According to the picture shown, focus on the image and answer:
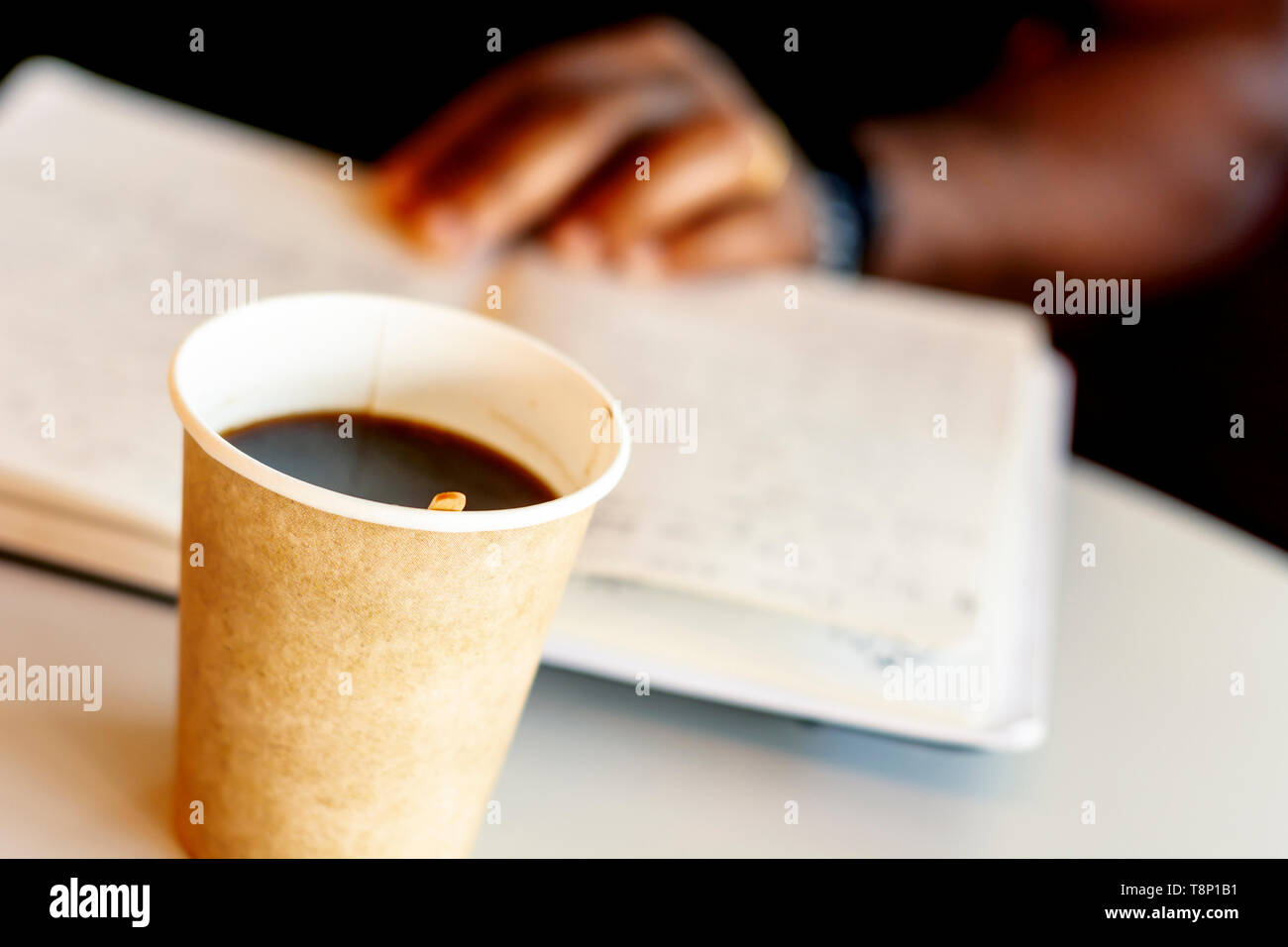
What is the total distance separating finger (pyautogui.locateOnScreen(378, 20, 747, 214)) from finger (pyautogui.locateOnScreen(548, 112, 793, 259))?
0.08 meters

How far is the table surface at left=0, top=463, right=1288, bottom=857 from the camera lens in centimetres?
36

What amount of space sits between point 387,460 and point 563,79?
60 cm

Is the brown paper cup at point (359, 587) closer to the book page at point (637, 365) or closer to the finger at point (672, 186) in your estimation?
the book page at point (637, 365)

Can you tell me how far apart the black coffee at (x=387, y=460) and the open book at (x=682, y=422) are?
0.35 feet

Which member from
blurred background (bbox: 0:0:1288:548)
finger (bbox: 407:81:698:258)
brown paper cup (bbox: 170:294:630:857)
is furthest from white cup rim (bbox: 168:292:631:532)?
blurred background (bbox: 0:0:1288:548)

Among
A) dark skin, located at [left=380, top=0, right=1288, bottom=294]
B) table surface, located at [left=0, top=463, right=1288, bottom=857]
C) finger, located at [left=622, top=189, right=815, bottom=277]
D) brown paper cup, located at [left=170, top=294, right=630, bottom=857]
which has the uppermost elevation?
dark skin, located at [left=380, top=0, right=1288, bottom=294]

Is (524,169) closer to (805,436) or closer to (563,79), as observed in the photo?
(563,79)

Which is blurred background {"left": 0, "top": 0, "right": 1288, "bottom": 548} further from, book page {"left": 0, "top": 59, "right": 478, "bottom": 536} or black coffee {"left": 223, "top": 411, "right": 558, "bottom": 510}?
black coffee {"left": 223, "top": 411, "right": 558, "bottom": 510}

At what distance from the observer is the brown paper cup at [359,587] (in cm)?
27

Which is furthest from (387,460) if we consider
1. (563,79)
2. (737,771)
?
(563,79)

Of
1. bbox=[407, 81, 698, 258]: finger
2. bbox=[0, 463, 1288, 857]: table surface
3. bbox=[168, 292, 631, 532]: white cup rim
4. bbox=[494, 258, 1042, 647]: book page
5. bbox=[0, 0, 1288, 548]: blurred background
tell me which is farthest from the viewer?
bbox=[0, 0, 1288, 548]: blurred background

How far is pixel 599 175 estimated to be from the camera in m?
0.79

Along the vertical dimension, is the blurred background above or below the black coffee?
above
